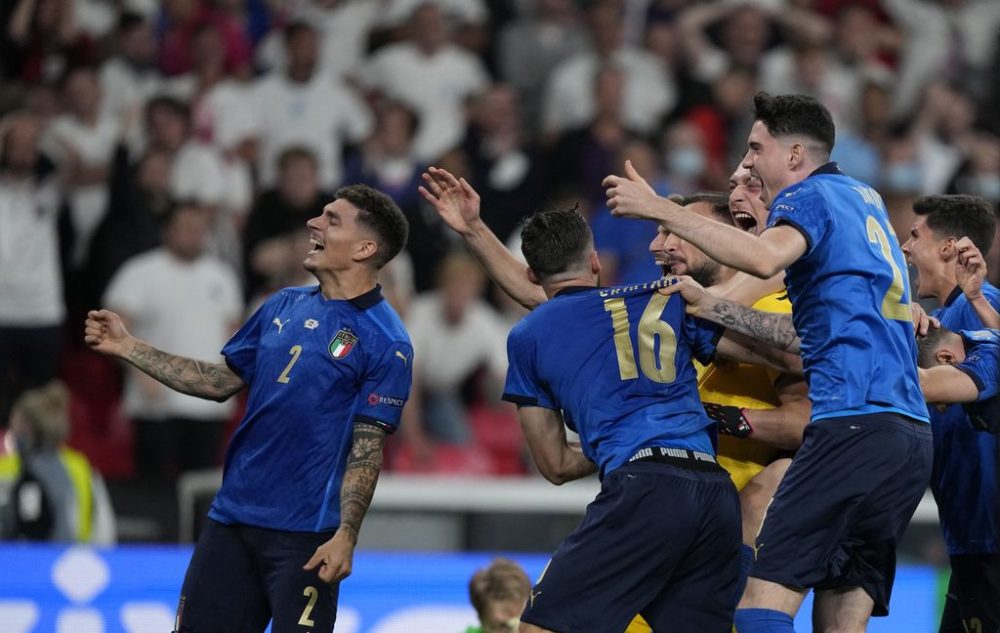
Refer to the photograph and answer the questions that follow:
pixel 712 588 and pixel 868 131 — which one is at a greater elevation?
pixel 868 131

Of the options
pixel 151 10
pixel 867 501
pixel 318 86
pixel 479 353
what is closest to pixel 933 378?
pixel 867 501

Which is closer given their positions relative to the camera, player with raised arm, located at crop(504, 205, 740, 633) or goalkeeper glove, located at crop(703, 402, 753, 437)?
player with raised arm, located at crop(504, 205, 740, 633)

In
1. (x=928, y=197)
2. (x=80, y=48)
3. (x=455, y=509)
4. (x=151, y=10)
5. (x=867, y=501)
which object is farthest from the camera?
(x=151, y=10)

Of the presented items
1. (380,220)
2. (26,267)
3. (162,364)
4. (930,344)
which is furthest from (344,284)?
(26,267)

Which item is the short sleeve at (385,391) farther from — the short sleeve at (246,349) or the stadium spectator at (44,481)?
the stadium spectator at (44,481)

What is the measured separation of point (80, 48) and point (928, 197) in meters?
8.46

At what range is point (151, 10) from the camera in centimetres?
1473

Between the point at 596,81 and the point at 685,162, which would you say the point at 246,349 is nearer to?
the point at 685,162

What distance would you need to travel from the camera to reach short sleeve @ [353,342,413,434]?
7.00m

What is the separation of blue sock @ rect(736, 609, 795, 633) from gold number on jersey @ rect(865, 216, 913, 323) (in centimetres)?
119

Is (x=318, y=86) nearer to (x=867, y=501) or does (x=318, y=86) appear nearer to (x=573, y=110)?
(x=573, y=110)

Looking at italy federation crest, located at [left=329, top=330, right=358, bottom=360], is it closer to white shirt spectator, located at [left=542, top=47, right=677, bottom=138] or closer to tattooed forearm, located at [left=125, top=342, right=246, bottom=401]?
tattooed forearm, located at [left=125, top=342, right=246, bottom=401]

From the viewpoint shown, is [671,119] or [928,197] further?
[671,119]

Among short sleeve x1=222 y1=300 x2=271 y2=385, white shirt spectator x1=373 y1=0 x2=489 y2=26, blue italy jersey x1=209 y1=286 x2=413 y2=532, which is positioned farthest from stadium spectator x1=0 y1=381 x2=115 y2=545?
white shirt spectator x1=373 y1=0 x2=489 y2=26
